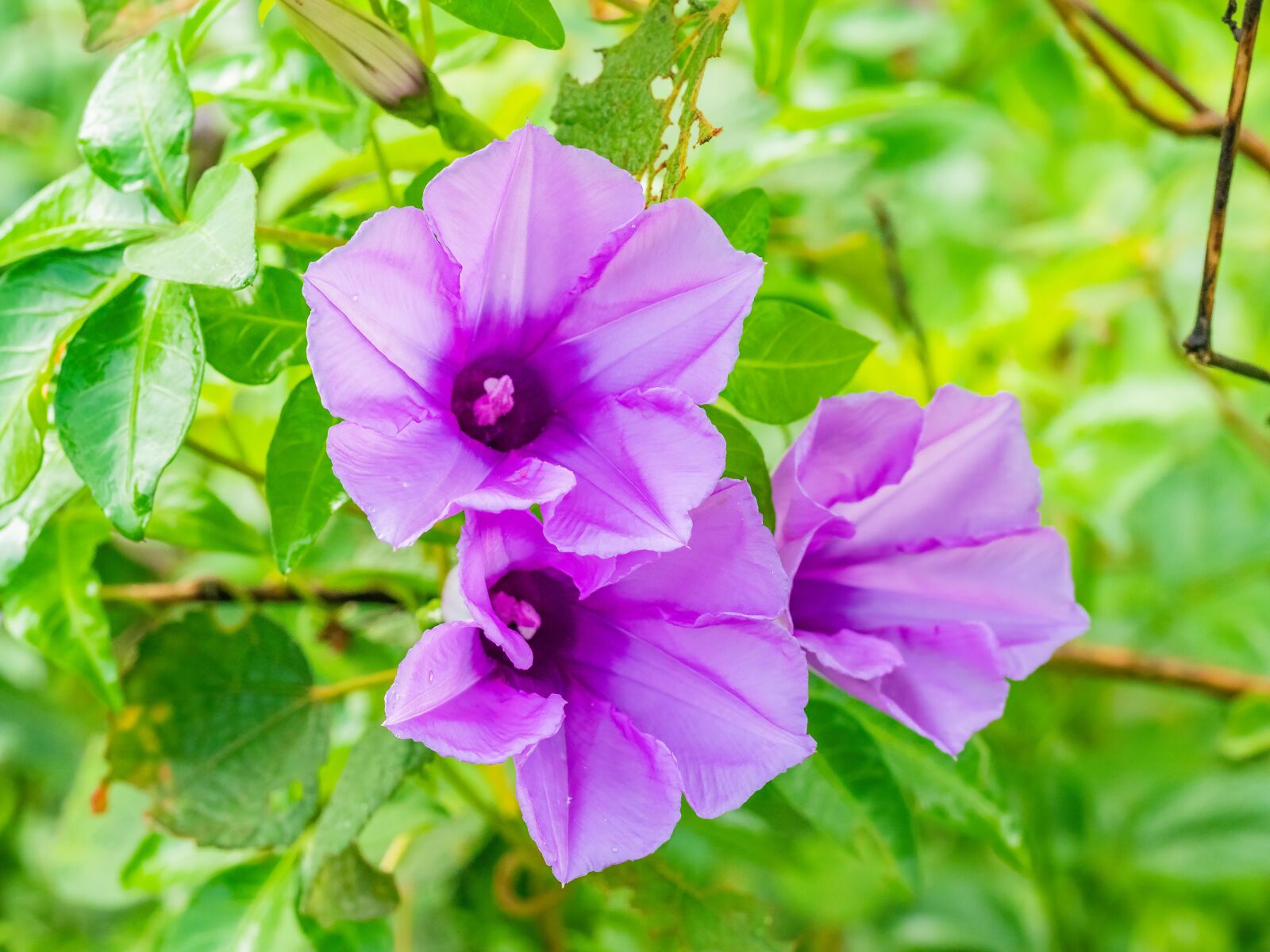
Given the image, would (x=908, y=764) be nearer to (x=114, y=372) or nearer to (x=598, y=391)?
(x=598, y=391)

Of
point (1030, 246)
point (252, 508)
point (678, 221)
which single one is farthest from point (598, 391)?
point (1030, 246)

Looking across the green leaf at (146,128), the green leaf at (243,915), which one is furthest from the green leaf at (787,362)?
the green leaf at (243,915)

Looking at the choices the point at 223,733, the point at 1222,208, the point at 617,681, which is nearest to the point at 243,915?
the point at 223,733

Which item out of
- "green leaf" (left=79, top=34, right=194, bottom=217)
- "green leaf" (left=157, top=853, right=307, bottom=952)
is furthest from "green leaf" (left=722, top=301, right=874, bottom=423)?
"green leaf" (left=157, top=853, right=307, bottom=952)

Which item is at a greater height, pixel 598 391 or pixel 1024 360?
pixel 598 391

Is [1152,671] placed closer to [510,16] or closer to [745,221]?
[745,221]
